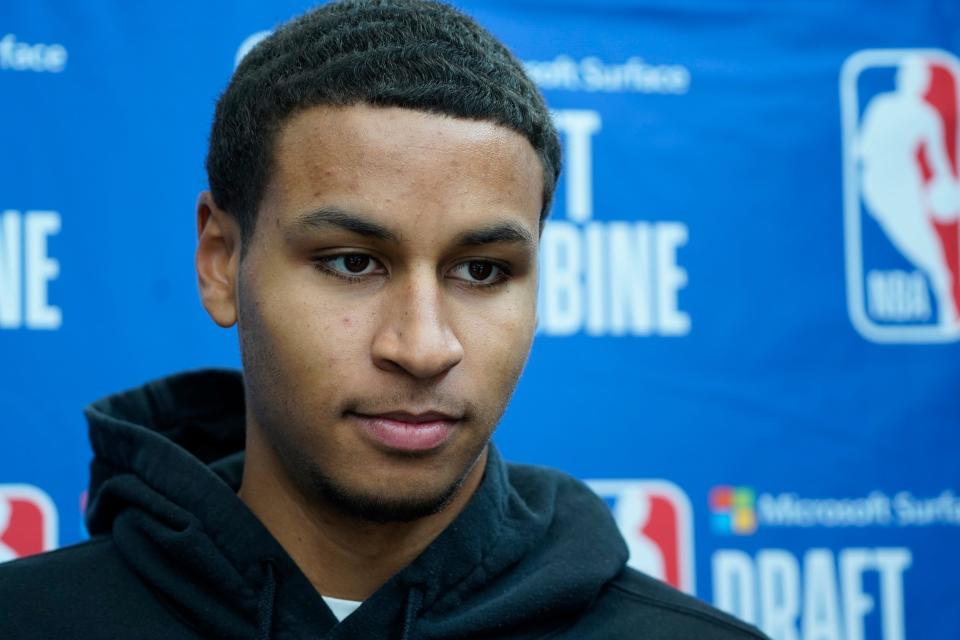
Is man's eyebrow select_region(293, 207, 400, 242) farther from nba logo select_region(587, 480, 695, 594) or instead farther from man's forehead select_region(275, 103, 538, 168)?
nba logo select_region(587, 480, 695, 594)

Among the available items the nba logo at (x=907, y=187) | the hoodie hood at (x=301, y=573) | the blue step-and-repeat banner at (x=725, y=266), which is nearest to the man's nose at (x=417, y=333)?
the hoodie hood at (x=301, y=573)

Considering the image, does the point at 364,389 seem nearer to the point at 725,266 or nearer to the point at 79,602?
the point at 79,602

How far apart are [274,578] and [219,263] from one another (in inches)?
13.9

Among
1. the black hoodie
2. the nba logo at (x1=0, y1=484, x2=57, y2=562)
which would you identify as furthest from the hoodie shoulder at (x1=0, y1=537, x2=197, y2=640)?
the nba logo at (x1=0, y1=484, x2=57, y2=562)

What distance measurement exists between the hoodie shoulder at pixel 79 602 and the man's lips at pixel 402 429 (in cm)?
29

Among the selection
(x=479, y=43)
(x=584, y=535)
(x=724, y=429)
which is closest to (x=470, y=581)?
(x=584, y=535)

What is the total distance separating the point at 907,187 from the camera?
2.28 metres

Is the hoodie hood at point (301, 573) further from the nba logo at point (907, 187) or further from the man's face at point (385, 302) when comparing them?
the nba logo at point (907, 187)

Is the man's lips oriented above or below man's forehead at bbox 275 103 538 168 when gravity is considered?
below

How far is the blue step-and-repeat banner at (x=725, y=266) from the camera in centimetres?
208

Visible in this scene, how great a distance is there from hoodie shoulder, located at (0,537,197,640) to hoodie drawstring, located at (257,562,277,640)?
76 millimetres

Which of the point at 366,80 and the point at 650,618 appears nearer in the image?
the point at 366,80

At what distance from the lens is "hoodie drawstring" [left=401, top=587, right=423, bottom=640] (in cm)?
111

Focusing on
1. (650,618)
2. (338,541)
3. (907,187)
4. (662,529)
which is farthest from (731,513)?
(338,541)
